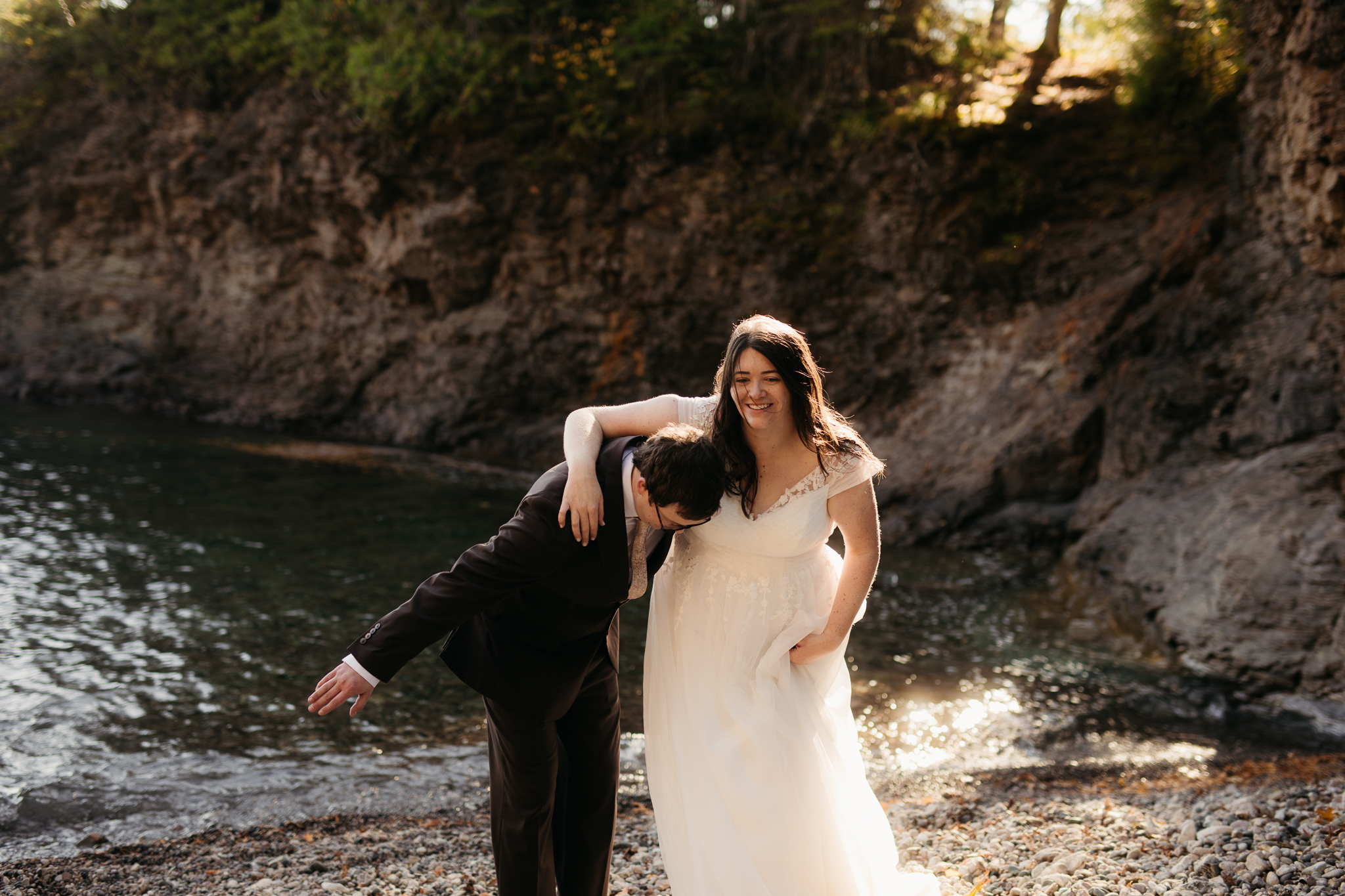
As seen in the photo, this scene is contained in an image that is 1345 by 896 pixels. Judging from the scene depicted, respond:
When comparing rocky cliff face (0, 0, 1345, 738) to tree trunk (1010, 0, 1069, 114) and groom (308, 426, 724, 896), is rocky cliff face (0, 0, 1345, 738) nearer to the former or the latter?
tree trunk (1010, 0, 1069, 114)

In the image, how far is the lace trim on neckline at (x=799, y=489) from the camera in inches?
116

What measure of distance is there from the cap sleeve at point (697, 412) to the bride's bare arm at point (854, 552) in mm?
548

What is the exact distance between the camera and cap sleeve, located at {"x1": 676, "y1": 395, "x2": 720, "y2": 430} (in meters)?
3.12

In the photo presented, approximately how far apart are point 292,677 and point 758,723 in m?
4.93

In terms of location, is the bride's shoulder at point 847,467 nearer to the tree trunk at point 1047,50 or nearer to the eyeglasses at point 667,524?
the eyeglasses at point 667,524

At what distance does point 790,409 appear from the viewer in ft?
9.70

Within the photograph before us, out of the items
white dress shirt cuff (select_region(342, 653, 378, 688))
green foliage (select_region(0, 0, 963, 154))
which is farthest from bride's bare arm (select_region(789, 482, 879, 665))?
green foliage (select_region(0, 0, 963, 154))

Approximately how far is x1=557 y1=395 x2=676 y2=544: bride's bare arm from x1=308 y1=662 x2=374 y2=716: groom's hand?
76 cm

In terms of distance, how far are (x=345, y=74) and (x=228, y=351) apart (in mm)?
6903

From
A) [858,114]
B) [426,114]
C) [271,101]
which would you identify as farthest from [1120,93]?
[271,101]

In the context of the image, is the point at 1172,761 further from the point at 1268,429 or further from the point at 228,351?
the point at 228,351

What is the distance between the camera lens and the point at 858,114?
14.0 meters

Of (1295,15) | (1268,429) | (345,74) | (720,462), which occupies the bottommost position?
(1268,429)

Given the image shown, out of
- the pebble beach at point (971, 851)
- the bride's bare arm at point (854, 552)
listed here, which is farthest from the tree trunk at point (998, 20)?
the bride's bare arm at point (854, 552)
